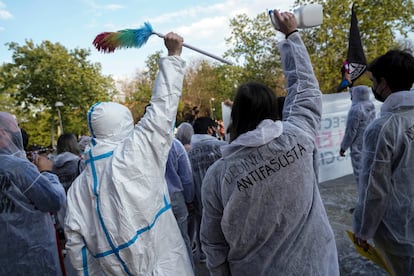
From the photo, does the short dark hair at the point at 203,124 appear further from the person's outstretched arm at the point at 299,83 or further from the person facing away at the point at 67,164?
the person's outstretched arm at the point at 299,83

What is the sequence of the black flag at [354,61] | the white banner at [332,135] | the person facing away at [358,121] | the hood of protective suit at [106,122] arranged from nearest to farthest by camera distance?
the hood of protective suit at [106,122] < the black flag at [354,61] < the person facing away at [358,121] < the white banner at [332,135]

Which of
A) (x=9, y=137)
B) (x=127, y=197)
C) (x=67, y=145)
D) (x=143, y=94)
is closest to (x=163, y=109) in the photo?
(x=127, y=197)

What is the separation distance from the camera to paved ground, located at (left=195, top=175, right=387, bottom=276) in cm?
337

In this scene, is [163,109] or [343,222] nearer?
[163,109]

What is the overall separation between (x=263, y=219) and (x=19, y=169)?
1.75 meters

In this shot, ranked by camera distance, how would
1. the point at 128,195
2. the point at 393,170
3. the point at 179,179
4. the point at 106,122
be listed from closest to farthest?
the point at 128,195
the point at 106,122
the point at 393,170
the point at 179,179

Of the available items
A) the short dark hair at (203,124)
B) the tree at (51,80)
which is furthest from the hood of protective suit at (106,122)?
the tree at (51,80)

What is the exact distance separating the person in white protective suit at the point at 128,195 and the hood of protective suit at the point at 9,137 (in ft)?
3.04

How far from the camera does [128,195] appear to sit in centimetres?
164

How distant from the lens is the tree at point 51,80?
2338 cm

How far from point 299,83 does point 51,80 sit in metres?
25.0

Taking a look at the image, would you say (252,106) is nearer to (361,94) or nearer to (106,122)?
(106,122)

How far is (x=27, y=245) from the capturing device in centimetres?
244

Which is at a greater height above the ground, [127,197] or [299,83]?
[299,83]
